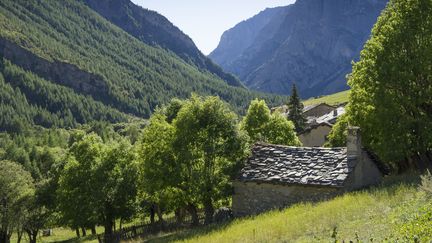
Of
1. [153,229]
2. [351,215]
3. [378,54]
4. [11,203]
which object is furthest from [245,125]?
[351,215]

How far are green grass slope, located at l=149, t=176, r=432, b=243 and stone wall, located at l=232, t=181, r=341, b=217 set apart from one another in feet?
9.09

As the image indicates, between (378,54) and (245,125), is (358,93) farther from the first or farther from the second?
(245,125)

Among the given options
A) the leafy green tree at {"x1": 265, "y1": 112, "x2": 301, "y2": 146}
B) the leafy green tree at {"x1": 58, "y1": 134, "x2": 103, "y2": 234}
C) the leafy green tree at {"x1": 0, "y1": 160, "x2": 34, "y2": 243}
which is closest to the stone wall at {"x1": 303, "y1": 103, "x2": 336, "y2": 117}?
the leafy green tree at {"x1": 265, "y1": 112, "x2": 301, "y2": 146}

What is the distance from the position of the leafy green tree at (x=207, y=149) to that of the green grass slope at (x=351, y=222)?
16.4 ft

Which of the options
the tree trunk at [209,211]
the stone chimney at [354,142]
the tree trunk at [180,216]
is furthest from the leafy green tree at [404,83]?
the tree trunk at [180,216]

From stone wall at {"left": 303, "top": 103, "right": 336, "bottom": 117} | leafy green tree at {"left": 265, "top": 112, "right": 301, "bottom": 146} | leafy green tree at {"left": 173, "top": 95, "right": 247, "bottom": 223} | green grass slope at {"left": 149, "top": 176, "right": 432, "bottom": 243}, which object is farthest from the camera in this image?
stone wall at {"left": 303, "top": 103, "right": 336, "bottom": 117}

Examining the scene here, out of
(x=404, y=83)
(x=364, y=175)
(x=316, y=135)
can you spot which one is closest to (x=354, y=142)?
(x=364, y=175)

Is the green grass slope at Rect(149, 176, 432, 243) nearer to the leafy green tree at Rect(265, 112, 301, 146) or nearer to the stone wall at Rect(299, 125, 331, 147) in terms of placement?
the leafy green tree at Rect(265, 112, 301, 146)

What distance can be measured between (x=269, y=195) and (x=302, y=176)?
234 cm

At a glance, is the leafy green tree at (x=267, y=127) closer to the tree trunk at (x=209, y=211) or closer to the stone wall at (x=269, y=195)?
the tree trunk at (x=209, y=211)

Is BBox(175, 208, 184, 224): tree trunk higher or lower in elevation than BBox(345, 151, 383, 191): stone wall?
lower

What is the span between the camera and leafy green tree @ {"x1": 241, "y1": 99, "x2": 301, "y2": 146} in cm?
4934

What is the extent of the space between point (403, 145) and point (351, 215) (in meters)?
10.8

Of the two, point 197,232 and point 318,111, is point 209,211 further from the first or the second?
point 318,111
